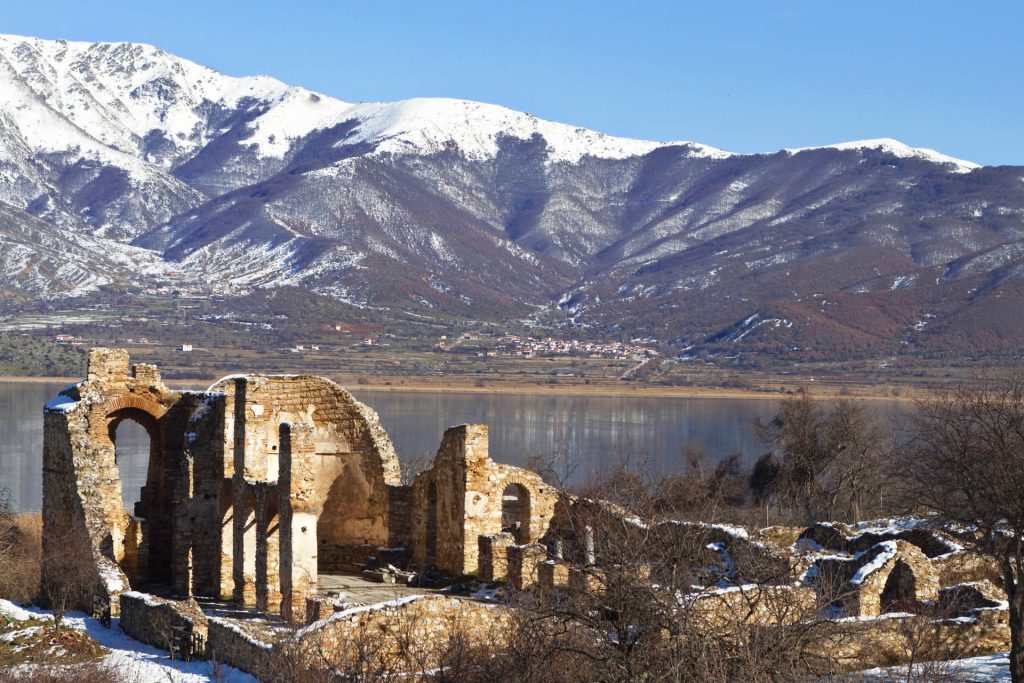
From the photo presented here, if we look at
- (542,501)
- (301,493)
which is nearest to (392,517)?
(542,501)

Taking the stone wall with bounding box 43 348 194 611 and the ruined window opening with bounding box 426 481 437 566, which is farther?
the ruined window opening with bounding box 426 481 437 566

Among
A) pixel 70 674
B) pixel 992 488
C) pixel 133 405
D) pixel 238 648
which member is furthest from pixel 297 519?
pixel 992 488

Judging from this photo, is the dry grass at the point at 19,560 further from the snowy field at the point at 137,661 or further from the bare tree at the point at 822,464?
the bare tree at the point at 822,464

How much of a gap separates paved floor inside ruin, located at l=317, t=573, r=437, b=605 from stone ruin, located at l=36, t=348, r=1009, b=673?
62 cm

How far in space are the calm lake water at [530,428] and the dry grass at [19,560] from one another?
67.7 feet

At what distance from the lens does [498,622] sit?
20.0 meters

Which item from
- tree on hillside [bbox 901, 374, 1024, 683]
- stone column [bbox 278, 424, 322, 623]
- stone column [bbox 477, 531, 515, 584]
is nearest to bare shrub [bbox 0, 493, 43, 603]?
stone column [bbox 278, 424, 322, 623]

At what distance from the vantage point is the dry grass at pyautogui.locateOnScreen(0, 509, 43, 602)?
26281mm

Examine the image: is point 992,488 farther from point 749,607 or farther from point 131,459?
point 131,459

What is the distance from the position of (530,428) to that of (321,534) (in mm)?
68180

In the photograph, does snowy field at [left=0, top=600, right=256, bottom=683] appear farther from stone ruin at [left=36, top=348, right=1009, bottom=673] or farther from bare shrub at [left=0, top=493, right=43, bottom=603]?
bare shrub at [left=0, top=493, right=43, bottom=603]

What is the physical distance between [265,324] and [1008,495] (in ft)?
593

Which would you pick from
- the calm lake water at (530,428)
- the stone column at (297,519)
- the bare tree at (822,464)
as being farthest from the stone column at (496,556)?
the calm lake water at (530,428)

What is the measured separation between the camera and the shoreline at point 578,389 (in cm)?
13512
